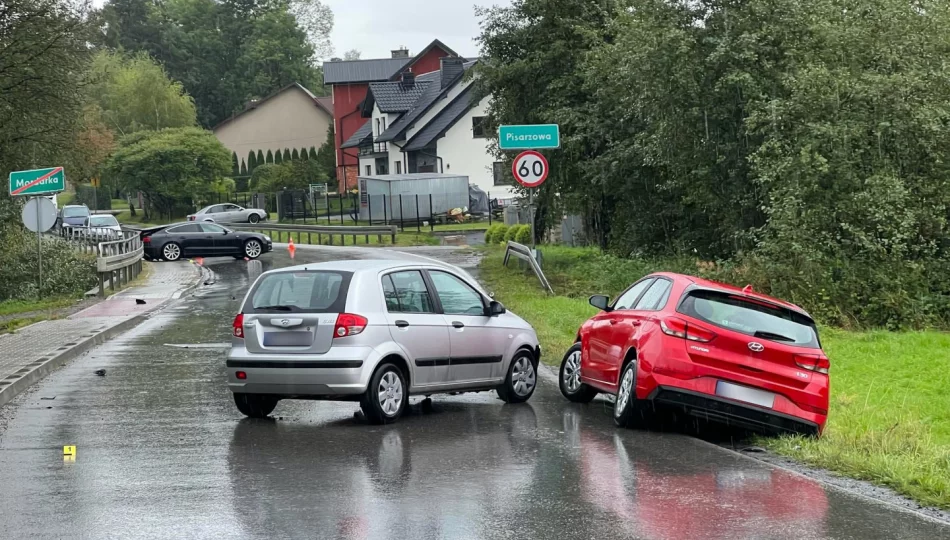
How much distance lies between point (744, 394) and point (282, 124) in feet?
307

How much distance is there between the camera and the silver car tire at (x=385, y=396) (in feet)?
36.7

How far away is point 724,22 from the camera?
23812 mm

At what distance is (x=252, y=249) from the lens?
139ft

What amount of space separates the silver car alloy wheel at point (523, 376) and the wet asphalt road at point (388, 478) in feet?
0.59

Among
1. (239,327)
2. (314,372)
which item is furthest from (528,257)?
(314,372)

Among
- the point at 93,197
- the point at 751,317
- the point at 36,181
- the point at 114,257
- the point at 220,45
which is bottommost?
the point at 114,257

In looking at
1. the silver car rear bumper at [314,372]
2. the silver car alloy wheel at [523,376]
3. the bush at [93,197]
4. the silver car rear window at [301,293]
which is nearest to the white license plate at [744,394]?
the silver car alloy wheel at [523,376]

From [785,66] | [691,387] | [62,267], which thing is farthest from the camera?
[62,267]

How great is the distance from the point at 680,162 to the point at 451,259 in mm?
14689

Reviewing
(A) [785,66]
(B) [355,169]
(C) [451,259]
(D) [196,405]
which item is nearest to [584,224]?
(C) [451,259]

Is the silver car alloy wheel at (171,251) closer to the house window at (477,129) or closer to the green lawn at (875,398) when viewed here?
the green lawn at (875,398)

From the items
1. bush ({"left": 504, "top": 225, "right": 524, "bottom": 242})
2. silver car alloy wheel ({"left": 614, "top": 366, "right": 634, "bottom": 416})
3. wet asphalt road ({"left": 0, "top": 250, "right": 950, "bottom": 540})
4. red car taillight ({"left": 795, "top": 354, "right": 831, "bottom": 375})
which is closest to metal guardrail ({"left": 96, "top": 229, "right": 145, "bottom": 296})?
bush ({"left": 504, "top": 225, "right": 524, "bottom": 242})

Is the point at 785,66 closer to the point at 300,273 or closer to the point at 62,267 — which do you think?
the point at 300,273

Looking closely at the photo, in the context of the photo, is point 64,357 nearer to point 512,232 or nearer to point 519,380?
point 519,380
